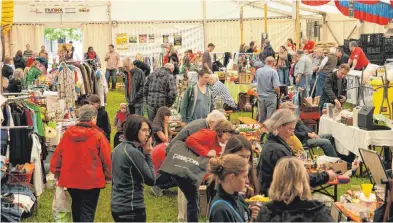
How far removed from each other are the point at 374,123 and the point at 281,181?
211 inches

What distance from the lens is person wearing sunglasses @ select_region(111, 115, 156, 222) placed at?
4.77 meters

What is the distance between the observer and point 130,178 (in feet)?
15.7

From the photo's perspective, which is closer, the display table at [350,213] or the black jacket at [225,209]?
the black jacket at [225,209]

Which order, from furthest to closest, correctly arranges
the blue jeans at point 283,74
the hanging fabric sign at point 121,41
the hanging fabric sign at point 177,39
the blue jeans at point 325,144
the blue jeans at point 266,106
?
the hanging fabric sign at point 177,39 < the hanging fabric sign at point 121,41 < the blue jeans at point 283,74 < the blue jeans at point 266,106 < the blue jeans at point 325,144

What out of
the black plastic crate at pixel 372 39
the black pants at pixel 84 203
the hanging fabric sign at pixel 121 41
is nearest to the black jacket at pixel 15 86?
the black pants at pixel 84 203

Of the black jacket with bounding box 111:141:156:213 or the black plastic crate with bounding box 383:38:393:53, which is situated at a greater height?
the black plastic crate with bounding box 383:38:393:53

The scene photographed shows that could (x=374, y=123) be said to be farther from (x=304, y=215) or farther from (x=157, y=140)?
(x=304, y=215)

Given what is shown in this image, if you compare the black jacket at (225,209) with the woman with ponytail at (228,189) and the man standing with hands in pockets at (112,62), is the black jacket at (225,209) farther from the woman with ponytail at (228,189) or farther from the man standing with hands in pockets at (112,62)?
the man standing with hands in pockets at (112,62)

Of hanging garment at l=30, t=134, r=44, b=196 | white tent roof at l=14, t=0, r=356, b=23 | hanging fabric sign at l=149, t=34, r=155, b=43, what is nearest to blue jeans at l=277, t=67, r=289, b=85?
white tent roof at l=14, t=0, r=356, b=23

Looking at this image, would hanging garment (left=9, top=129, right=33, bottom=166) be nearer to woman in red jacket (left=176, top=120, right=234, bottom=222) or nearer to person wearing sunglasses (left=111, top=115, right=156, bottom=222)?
woman in red jacket (left=176, top=120, right=234, bottom=222)

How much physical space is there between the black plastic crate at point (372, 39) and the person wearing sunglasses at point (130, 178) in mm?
14669

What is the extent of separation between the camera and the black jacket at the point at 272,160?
16.4 feet

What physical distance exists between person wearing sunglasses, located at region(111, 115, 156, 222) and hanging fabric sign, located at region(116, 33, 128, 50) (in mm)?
20557

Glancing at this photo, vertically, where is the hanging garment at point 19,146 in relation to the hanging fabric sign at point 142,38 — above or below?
below
